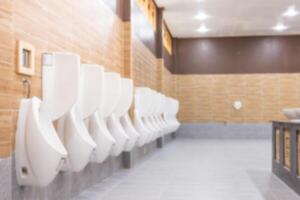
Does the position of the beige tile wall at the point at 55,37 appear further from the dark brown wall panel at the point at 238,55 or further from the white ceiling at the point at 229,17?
the dark brown wall panel at the point at 238,55

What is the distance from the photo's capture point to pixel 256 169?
5.44 metres

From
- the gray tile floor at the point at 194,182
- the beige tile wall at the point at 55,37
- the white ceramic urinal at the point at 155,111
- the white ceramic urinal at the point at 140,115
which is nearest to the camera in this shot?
the beige tile wall at the point at 55,37

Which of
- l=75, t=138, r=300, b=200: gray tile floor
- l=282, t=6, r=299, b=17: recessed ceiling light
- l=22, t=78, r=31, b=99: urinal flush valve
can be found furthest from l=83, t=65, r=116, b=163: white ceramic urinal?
l=282, t=6, r=299, b=17: recessed ceiling light

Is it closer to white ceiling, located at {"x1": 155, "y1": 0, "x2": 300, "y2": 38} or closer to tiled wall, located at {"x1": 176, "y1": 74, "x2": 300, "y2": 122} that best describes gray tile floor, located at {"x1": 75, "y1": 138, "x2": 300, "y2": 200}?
white ceiling, located at {"x1": 155, "y1": 0, "x2": 300, "y2": 38}

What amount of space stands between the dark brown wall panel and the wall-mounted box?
9.76 meters

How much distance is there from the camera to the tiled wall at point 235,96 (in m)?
11.9

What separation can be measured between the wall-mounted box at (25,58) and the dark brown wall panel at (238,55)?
9.76m

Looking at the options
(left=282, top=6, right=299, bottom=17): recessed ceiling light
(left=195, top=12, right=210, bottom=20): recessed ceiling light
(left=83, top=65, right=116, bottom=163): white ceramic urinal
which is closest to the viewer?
(left=83, top=65, right=116, bottom=163): white ceramic urinal

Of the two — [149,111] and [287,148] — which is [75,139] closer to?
[287,148]

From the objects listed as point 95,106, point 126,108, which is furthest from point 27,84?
point 126,108

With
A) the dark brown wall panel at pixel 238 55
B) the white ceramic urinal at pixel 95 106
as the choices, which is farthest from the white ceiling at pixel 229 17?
the white ceramic urinal at pixel 95 106

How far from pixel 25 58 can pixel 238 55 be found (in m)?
10.2

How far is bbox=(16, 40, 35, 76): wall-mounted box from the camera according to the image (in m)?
2.45

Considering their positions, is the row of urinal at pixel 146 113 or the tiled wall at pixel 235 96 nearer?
the row of urinal at pixel 146 113
